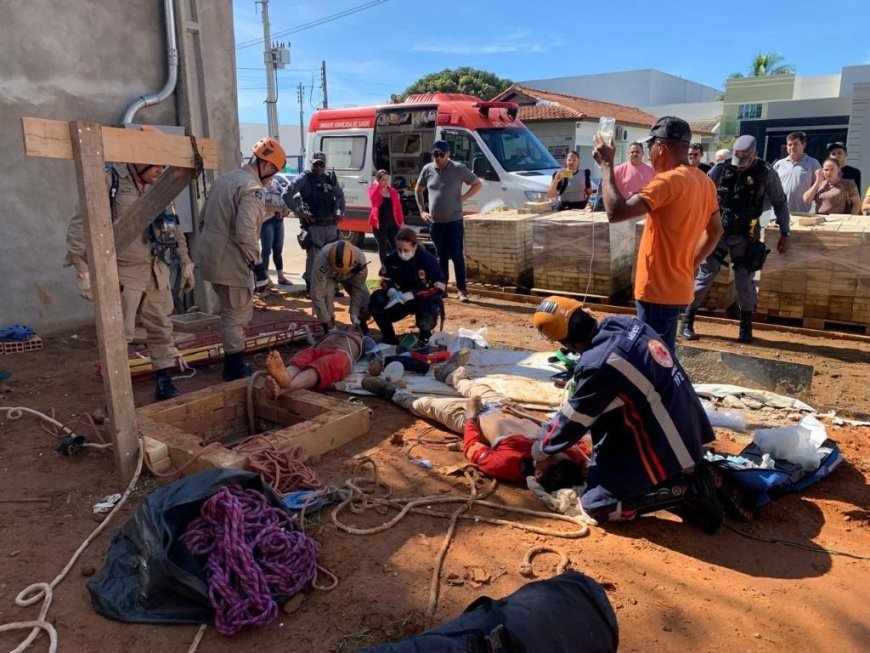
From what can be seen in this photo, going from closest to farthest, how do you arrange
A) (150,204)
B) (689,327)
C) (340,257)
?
(150,204) → (340,257) → (689,327)

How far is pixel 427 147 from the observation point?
458 inches

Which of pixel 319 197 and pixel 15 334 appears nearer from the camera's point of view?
pixel 15 334

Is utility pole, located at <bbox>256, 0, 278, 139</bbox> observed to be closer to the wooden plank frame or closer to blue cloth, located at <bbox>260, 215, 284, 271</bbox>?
blue cloth, located at <bbox>260, 215, 284, 271</bbox>

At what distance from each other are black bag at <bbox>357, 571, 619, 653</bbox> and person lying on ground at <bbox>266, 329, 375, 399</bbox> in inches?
109

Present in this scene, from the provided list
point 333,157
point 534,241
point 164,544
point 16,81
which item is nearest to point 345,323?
point 534,241

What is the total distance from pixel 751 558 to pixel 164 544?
8.45 feet

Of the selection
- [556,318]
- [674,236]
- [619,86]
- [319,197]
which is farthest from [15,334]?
[619,86]

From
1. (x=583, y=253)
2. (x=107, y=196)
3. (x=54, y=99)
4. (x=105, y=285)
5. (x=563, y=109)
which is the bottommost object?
(x=583, y=253)

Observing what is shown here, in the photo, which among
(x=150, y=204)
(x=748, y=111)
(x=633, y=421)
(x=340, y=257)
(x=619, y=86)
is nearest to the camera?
(x=633, y=421)

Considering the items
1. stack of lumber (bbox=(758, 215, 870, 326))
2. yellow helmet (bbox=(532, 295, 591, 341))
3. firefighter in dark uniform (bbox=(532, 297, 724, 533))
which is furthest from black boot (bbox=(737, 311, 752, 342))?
yellow helmet (bbox=(532, 295, 591, 341))

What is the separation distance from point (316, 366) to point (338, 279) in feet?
4.80

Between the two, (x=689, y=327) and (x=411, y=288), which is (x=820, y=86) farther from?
(x=411, y=288)

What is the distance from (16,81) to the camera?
6215 mm

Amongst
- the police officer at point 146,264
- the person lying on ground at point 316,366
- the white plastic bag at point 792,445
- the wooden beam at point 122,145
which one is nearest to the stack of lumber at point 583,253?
the person lying on ground at point 316,366
